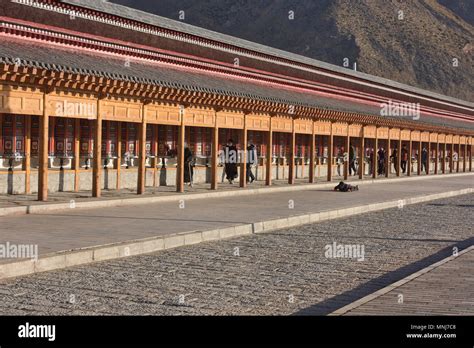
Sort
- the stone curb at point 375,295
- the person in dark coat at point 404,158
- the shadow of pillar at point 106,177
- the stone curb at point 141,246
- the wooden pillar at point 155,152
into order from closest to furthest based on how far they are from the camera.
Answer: the stone curb at point 375,295 < the stone curb at point 141,246 < the shadow of pillar at point 106,177 < the wooden pillar at point 155,152 < the person in dark coat at point 404,158

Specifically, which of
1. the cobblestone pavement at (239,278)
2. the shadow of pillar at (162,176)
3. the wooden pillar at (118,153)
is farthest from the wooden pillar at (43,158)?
the shadow of pillar at (162,176)

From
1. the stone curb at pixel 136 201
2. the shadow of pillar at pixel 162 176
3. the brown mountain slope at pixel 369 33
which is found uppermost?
the brown mountain slope at pixel 369 33

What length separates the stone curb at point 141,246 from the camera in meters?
11.1

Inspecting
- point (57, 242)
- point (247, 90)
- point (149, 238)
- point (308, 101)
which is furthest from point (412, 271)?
point (308, 101)

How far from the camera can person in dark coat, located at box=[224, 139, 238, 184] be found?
3231 cm

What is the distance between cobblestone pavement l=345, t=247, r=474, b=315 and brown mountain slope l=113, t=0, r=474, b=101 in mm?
121104

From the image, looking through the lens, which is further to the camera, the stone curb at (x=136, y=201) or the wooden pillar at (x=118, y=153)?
the wooden pillar at (x=118, y=153)

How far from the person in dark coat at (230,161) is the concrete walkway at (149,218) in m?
5.20

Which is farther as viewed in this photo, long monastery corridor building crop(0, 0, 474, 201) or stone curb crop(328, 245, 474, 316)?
long monastery corridor building crop(0, 0, 474, 201)

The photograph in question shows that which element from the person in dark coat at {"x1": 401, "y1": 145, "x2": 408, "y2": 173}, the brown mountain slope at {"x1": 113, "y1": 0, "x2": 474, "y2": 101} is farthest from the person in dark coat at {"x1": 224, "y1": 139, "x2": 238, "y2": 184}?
the brown mountain slope at {"x1": 113, "y1": 0, "x2": 474, "y2": 101}

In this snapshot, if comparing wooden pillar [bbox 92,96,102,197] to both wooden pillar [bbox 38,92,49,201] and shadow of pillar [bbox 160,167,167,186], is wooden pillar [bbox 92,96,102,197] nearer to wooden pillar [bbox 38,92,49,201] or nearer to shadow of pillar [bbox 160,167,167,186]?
wooden pillar [bbox 38,92,49,201]

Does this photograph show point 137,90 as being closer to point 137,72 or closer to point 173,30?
point 137,72

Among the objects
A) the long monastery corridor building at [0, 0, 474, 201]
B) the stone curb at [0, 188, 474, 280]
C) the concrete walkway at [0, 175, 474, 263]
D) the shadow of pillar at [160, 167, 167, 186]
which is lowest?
the stone curb at [0, 188, 474, 280]

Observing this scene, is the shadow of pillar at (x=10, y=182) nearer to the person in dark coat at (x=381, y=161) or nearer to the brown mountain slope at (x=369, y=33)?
the person in dark coat at (x=381, y=161)
